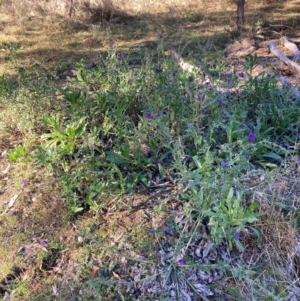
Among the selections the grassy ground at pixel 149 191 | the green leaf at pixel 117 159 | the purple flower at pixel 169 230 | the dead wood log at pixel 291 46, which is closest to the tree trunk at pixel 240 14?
the dead wood log at pixel 291 46

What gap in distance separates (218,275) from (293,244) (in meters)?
0.48

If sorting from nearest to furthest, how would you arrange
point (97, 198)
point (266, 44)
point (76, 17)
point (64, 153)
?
point (97, 198) → point (64, 153) → point (266, 44) → point (76, 17)

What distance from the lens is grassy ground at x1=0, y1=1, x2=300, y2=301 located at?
82.9 inches

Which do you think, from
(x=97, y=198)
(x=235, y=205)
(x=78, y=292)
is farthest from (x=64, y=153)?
(x=235, y=205)

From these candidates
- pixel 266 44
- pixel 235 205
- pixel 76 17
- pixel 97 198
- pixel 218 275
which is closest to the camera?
pixel 235 205

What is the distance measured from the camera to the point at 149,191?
261 cm

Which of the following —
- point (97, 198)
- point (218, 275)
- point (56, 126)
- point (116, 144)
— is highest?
point (56, 126)

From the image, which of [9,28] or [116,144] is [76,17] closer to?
[9,28]

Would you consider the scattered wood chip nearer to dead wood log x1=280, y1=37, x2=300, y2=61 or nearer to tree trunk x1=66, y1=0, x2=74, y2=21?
dead wood log x1=280, y1=37, x2=300, y2=61

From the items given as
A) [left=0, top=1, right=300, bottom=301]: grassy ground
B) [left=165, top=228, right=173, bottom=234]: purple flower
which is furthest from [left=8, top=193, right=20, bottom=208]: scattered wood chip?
[left=165, top=228, right=173, bottom=234]: purple flower

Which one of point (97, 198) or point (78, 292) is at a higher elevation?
point (97, 198)

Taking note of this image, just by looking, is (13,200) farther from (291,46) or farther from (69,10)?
(69,10)

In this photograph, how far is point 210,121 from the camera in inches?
116

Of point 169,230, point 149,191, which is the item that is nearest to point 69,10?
point 149,191
